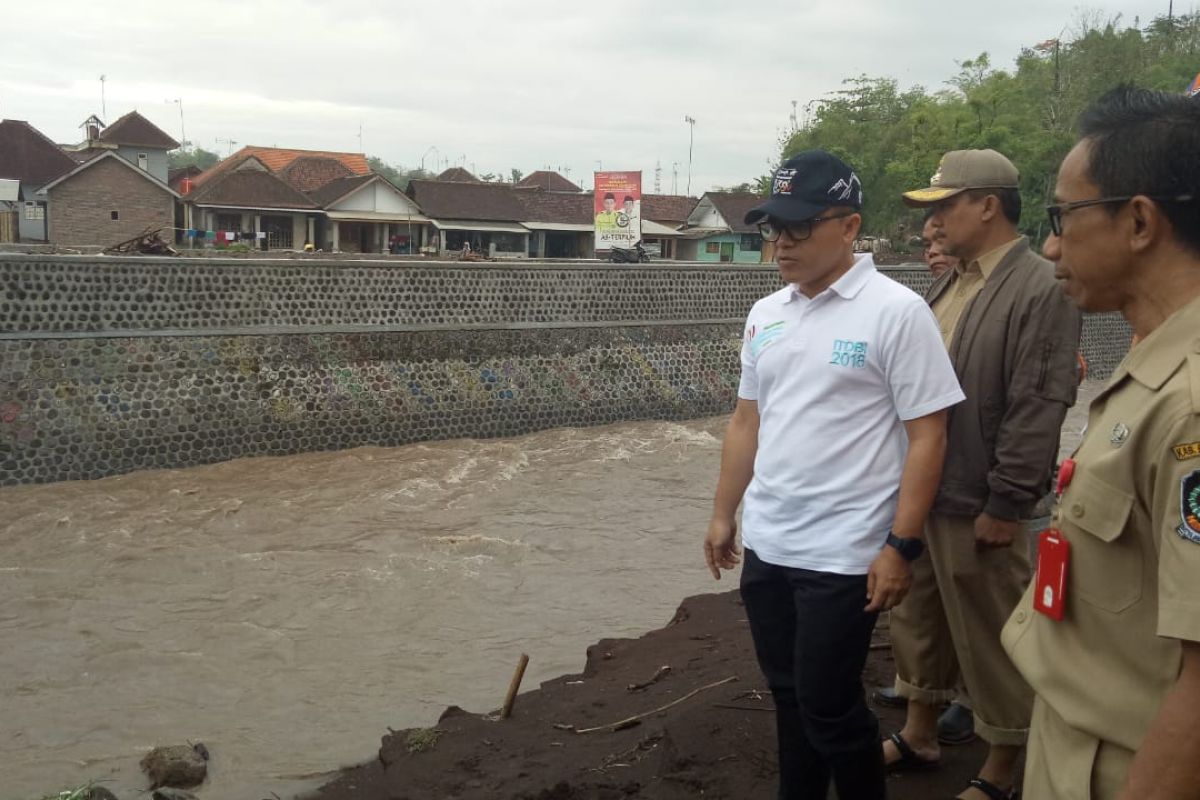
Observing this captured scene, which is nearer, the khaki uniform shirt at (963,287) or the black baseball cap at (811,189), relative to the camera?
the black baseball cap at (811,189)

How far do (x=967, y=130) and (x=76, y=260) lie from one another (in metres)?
22.3

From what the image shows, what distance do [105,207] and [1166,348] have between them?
31.9 m

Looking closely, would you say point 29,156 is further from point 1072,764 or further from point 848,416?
point 1072,764

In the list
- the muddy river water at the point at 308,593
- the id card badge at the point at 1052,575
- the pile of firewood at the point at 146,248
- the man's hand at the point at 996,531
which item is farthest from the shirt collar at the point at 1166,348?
the pile of firewood at the point at 146,248

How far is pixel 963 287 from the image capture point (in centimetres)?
312

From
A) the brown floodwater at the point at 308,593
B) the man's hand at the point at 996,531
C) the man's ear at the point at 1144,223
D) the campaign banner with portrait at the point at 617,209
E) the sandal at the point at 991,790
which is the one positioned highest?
the campaign banner with portrait at the point at 617,209

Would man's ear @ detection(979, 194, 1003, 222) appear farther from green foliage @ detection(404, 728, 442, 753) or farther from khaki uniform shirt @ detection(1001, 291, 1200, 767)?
green foliage @ detection(404, 728, 442, 753)

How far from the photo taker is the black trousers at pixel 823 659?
2359 millimetres

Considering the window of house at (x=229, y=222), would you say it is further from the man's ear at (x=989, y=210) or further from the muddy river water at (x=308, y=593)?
the man's ear at (x=989, y=210)

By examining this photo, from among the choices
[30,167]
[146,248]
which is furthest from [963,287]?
[30,167]

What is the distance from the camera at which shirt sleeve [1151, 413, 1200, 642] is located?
49.6 inches

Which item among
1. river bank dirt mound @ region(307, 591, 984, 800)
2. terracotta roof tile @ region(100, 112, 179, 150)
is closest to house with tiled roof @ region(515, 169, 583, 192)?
terracotta roof tile @ region(100, 112, 179, 150)

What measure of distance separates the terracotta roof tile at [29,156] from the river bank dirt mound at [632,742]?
30724 millimetres

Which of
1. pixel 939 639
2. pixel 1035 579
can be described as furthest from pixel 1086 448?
pixel 939 639
